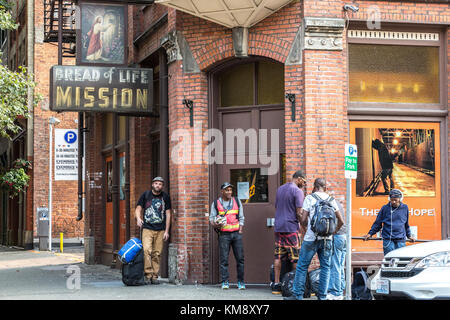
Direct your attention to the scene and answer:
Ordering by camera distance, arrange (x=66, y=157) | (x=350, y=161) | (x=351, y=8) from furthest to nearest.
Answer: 1. (x=66, y=157)
2. (x=351, y=8)
3. (x=350, y=161)

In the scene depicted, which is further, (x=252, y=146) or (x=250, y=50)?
(x=252, y=146)

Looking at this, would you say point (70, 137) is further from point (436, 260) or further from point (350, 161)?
point (436, 260)

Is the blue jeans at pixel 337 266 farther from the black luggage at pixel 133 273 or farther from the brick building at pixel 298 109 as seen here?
the black luggage at pixel 133 273

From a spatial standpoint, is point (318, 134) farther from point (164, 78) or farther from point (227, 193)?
point (164, 78)

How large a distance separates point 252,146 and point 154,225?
245 centimetres

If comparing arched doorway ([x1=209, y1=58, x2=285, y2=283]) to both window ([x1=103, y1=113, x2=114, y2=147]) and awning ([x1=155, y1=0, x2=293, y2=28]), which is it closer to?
awning ([x1=155, y1=0, x2=293, y2=28])

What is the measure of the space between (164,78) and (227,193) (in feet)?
11.7

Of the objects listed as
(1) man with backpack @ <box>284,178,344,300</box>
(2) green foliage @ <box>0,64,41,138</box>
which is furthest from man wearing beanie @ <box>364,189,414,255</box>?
(2) green foliage @ <box>0,64,41,138</box>

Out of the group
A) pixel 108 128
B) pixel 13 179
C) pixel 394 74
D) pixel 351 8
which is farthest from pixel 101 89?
pixel 13 179

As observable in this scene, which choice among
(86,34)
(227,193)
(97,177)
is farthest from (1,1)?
(227,193)

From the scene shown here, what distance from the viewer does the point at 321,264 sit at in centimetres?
1030

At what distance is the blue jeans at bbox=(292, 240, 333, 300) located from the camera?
1023cm

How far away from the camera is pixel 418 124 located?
1345 cm

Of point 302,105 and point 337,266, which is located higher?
point 302,105
